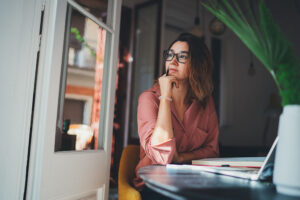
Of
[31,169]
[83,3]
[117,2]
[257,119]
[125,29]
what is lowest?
[31,169]

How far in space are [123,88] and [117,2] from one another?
7.54 ft

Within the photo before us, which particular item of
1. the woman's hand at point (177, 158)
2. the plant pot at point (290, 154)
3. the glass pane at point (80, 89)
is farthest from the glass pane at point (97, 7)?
the plant pot at point (290, 154)

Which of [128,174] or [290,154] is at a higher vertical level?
[290,154]

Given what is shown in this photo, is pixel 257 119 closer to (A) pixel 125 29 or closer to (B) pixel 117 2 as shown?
(A) pixel 125 29

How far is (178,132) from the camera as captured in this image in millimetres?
1509

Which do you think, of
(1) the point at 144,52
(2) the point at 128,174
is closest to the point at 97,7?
(2) the point at 128,174

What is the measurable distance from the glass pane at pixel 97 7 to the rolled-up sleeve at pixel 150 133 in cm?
63

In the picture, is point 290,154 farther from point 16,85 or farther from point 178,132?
point 16,85

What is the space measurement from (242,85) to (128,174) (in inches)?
184

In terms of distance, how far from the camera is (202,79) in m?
1.67

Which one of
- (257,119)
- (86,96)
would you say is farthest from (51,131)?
(257,119)

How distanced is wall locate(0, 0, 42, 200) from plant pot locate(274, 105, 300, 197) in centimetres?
105

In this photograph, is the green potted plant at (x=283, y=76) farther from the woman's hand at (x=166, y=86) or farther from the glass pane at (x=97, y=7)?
the glass pane at (x=97, y=7)

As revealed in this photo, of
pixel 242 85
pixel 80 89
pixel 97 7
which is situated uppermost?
pixel 242 85
